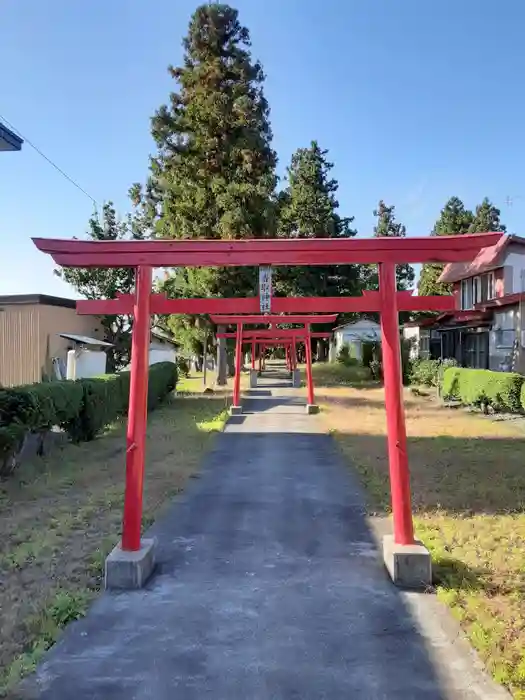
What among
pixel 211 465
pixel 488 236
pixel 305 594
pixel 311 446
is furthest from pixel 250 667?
pixel 311 446

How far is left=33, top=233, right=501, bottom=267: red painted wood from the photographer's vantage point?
502 cm

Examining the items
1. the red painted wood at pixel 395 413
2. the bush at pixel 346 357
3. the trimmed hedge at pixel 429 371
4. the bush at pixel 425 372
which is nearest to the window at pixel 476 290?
the trimmed hedge at pixel 429 371

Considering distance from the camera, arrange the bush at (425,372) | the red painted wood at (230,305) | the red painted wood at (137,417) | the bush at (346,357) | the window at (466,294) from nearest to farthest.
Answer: the red painted wood at (137,417), the red painted wood at (230,305), the bush at (425,372), the window at (466,294), the bush at (346,357)

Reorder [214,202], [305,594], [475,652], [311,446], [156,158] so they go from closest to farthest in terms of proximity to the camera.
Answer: [475,652] < [305,594] < [311,446] < [214,202] < [156,158]

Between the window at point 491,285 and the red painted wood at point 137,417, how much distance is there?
804 inches

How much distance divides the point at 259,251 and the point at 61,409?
5972 millimetres

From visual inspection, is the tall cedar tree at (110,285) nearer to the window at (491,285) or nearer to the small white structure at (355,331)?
the window at (491,285)

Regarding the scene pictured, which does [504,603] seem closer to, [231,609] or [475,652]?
[475,652]

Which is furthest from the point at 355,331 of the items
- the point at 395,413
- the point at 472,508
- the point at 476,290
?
the point at 395,413

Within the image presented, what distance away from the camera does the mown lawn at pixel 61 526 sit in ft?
13.3

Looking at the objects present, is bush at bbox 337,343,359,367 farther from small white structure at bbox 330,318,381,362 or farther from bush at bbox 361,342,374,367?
bush at bbox 361,342,374,367

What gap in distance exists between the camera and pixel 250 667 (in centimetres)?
351

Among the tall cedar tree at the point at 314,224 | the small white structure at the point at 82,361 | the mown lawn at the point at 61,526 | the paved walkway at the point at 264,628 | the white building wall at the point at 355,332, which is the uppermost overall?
the tall cedar tree at the point at 314,224

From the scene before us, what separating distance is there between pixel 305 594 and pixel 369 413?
13.5m
